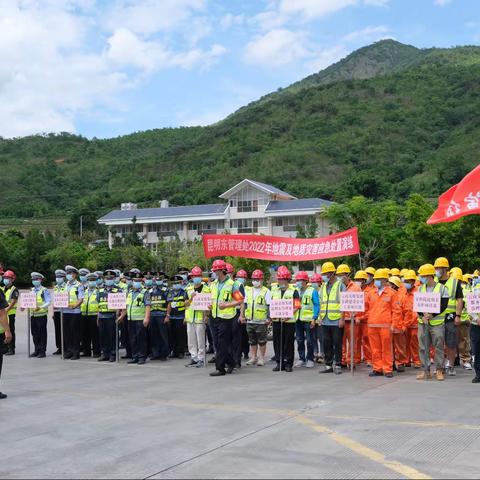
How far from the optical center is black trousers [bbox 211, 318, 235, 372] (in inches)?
484

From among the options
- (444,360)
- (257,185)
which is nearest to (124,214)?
(257,185)

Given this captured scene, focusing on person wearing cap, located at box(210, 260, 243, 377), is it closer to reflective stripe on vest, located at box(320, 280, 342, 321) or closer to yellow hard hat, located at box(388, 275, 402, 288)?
reflective stripe on vest, located at box(320, 280, 342, 321)

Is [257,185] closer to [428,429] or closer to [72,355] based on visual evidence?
[72,355]

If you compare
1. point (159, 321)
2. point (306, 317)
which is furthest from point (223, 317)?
point (159, 321)

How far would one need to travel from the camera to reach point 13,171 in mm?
103438

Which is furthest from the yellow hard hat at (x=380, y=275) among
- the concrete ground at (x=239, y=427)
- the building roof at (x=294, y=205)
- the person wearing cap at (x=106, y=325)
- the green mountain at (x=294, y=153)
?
the green mountain at (x=294, y=153)

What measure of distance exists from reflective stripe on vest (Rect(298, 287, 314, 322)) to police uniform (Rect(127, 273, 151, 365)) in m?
3.28

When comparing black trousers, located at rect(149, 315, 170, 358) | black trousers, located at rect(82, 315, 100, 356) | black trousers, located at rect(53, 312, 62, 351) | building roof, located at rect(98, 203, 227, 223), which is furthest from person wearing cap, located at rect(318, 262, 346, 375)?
building roof, located at rect(98, 203, 227, 223)

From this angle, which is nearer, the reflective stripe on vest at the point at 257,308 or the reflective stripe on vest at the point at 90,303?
the reflective stripe on vest at the point at 257,308

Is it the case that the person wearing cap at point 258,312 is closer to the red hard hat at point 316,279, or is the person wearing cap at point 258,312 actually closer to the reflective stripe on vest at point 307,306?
the reflective stripe on vest at point 307,306

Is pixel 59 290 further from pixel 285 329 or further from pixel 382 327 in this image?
pixel 382 327

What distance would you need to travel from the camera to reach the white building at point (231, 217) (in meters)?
65.6

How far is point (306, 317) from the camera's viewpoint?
44.0 ft

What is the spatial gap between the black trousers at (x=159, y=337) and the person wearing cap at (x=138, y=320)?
231 millimetres
